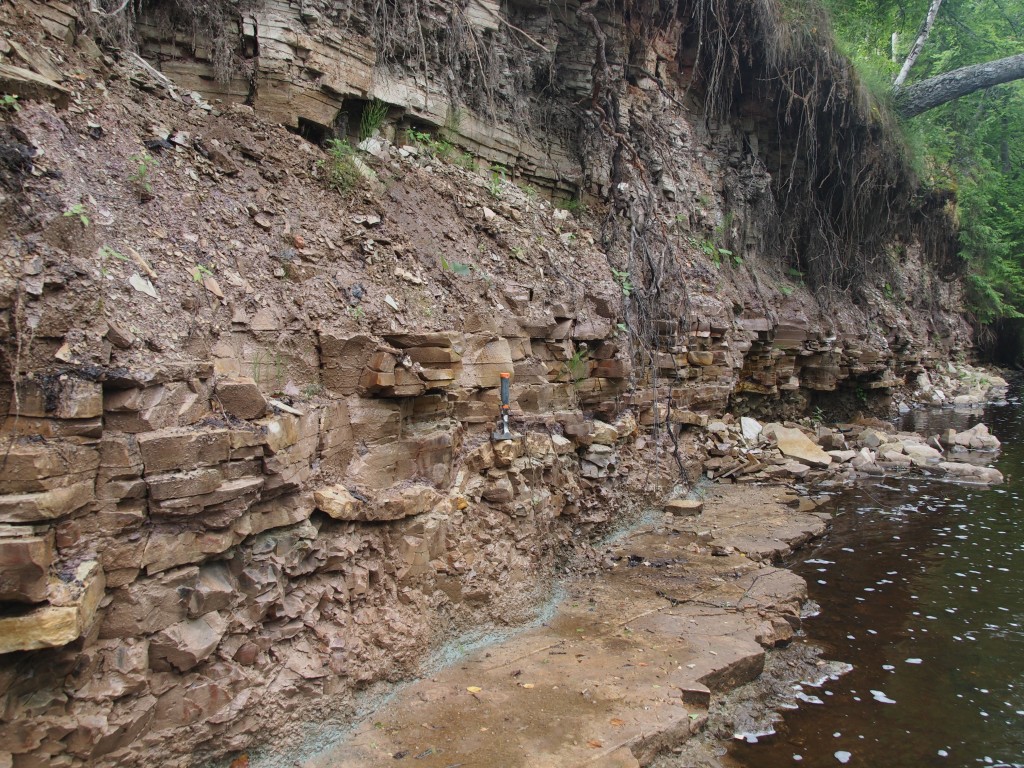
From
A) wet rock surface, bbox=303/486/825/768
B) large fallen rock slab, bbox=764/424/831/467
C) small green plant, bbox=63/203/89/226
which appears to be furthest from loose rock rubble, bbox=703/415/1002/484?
small green plant, bbox=63/203/89/226

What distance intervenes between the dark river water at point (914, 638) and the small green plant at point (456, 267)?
13.6 feet

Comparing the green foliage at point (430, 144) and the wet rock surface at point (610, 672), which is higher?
the green foliage at point (430, 144)

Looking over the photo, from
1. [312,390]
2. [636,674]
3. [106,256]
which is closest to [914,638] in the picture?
[636,674]

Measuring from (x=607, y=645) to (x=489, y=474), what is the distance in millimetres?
1540

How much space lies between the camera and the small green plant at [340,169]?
18.6 feet

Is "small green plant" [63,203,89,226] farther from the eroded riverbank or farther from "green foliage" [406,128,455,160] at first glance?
"green foliage" [406,128,455,160]

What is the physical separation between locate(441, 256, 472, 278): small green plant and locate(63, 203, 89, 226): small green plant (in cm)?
286

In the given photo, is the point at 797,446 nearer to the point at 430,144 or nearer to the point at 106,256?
the point at 430,144

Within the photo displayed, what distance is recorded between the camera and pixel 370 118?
6.58 m

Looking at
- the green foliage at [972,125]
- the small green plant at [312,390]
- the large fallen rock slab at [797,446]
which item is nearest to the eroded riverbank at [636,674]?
the small green plant at [312,390]

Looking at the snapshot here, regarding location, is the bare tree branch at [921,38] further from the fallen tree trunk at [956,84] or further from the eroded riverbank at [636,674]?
the eroded riverbank at [636,674]

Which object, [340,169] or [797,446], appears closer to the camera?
[340,169]

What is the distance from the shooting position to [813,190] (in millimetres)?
13602

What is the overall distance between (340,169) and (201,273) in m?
2.06
